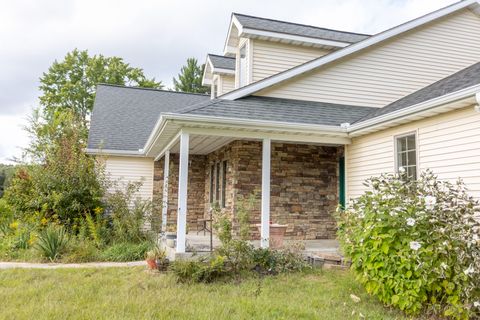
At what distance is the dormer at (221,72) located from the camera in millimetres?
11844

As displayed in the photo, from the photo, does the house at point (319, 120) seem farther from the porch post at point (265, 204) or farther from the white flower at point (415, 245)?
the white flower at point (415, 245)

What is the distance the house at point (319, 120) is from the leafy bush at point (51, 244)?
2806mm

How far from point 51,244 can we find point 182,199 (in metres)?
3.32

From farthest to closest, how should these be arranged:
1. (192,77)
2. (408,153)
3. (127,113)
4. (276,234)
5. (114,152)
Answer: (192,77), (127,113), (114,152), (276,234), (408,153)

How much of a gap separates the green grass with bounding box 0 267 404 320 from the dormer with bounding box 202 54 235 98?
752 centimetres

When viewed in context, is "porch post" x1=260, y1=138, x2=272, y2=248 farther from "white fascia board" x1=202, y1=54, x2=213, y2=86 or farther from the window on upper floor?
"white fascia board" x1=202, y1=54, x2=213, y2=86

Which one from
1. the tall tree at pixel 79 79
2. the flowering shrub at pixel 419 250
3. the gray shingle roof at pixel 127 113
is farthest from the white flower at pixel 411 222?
the tall tree at pixel 79 79

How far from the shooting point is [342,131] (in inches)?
302

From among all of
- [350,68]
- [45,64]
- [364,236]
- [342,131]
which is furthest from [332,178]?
[45,64]

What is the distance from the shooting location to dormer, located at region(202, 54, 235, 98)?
38.9ft

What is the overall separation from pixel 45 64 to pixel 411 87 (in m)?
29.3

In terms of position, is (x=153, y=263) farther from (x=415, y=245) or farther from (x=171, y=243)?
(x=415, y=245)

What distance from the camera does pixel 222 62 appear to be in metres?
12.2

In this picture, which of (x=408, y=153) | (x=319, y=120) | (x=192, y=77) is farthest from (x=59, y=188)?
(x=192, y=77)
